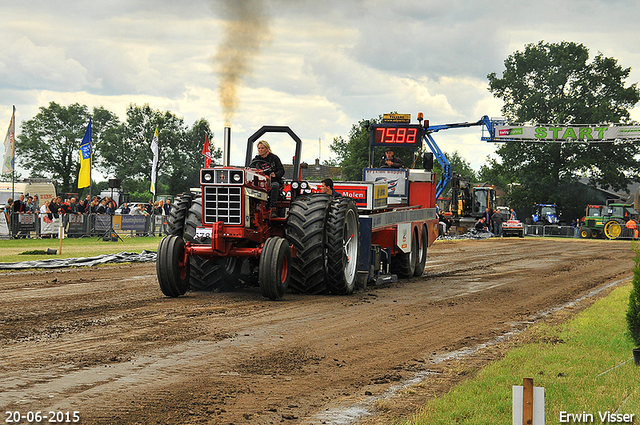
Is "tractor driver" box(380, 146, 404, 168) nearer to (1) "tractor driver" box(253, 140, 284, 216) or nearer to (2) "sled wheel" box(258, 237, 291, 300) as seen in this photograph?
(1) "tractor driver" box(253, 140, 284, 216)

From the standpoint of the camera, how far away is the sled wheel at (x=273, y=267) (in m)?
9.71

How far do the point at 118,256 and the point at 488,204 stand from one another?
32810 millimetres

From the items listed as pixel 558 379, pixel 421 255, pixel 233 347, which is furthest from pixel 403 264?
pixel 558 379

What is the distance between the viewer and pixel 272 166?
1108 centimetres

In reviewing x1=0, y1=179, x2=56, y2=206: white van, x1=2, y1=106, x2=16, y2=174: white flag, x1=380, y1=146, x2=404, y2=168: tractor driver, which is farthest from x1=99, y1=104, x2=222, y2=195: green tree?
x1=380, y1=146, x2=404, y2=168: tractor driver

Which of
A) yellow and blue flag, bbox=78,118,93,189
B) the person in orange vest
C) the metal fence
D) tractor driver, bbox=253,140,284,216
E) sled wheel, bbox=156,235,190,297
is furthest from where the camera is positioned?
the person in orange vest

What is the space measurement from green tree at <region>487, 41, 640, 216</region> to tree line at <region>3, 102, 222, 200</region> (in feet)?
114

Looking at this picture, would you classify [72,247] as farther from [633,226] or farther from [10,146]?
[633,226]

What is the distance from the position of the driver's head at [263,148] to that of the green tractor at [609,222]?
37075mm

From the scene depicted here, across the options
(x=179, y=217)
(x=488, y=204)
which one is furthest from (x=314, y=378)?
(x=488, y=204)

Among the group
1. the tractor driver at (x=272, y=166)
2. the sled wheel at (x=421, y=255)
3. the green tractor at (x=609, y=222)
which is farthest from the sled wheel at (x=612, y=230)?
the tractor driver at (x=272, y=166)

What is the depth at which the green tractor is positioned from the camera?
42.9m

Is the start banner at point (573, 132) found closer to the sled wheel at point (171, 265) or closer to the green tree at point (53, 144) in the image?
the sled wheel at point (171, 265)

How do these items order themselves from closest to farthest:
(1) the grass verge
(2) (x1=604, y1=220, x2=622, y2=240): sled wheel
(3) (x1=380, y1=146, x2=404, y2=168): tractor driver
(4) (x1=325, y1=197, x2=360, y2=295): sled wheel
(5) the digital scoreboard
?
(1) the grass verge, (4) (x1=325, y1=197, x2=360, y2=295): sled wheel, (5) the digital scoreboard, (3) (x1=380, y1=146, x2=404, y2=168): tractor driver, (2) (x1=604, y1=220, x2=622, y2=240): sled wheel
